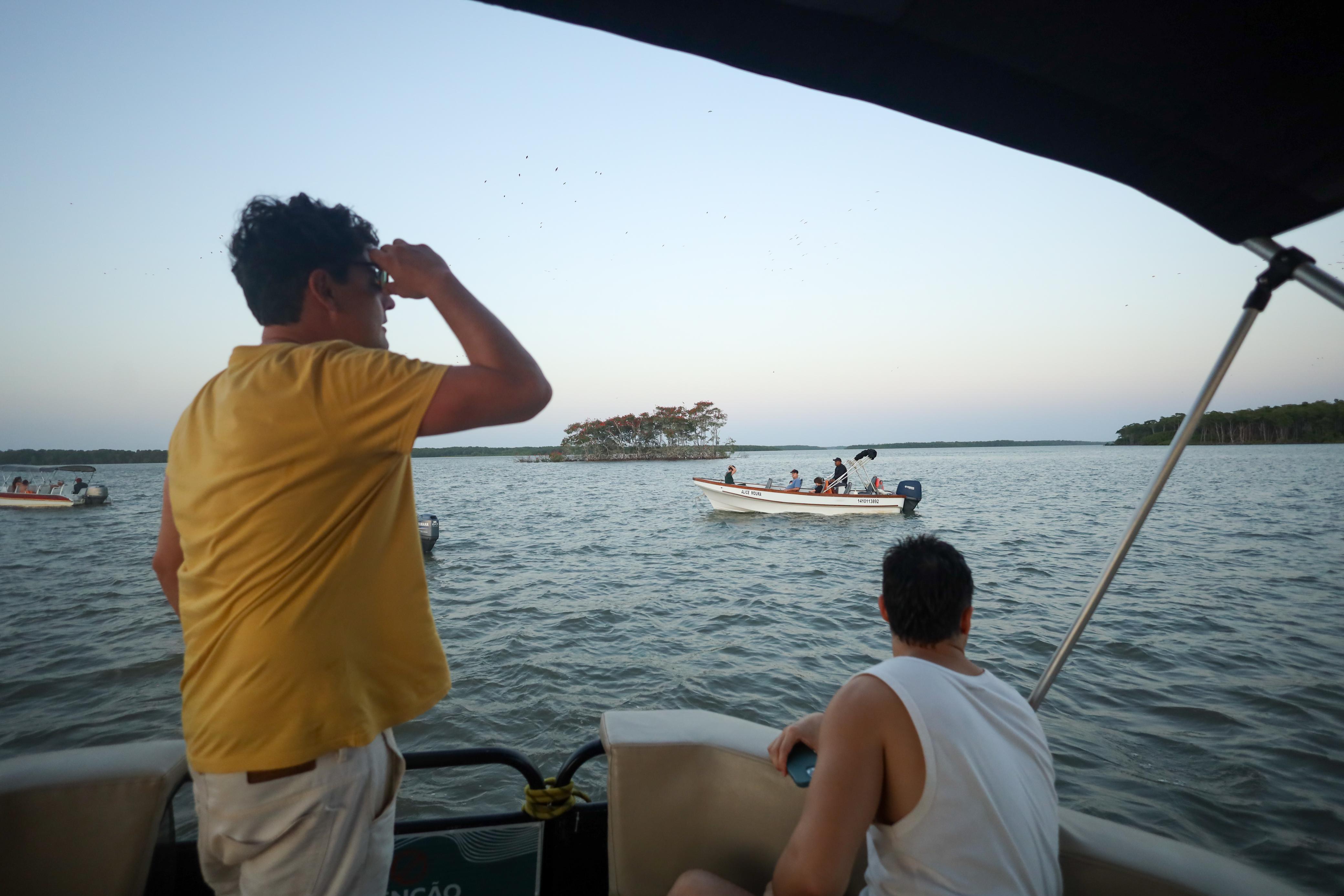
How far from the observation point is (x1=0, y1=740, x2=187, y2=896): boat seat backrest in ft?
5.48

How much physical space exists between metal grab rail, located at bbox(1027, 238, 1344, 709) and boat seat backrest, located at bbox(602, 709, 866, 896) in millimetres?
838

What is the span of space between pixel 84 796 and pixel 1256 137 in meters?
3.02

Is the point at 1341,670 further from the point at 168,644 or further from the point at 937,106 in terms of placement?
the point at 168,644

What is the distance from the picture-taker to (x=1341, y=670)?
23.6ft

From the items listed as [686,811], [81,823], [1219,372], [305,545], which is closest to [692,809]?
[686,811]

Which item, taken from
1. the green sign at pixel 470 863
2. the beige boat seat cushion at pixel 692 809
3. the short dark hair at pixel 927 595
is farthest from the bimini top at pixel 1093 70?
the green sign at pixel 470 863

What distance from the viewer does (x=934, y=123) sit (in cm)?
122

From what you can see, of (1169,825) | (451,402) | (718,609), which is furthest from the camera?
(718,609)

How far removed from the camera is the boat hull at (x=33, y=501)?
28.7 m

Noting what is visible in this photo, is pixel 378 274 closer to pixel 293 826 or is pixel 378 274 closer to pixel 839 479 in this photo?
pixel 293 826

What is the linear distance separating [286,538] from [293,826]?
1.53ft

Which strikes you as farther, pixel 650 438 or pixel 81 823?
pixel 650 438

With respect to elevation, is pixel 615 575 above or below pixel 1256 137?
below

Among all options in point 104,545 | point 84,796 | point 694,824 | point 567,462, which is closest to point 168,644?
point 84,796
